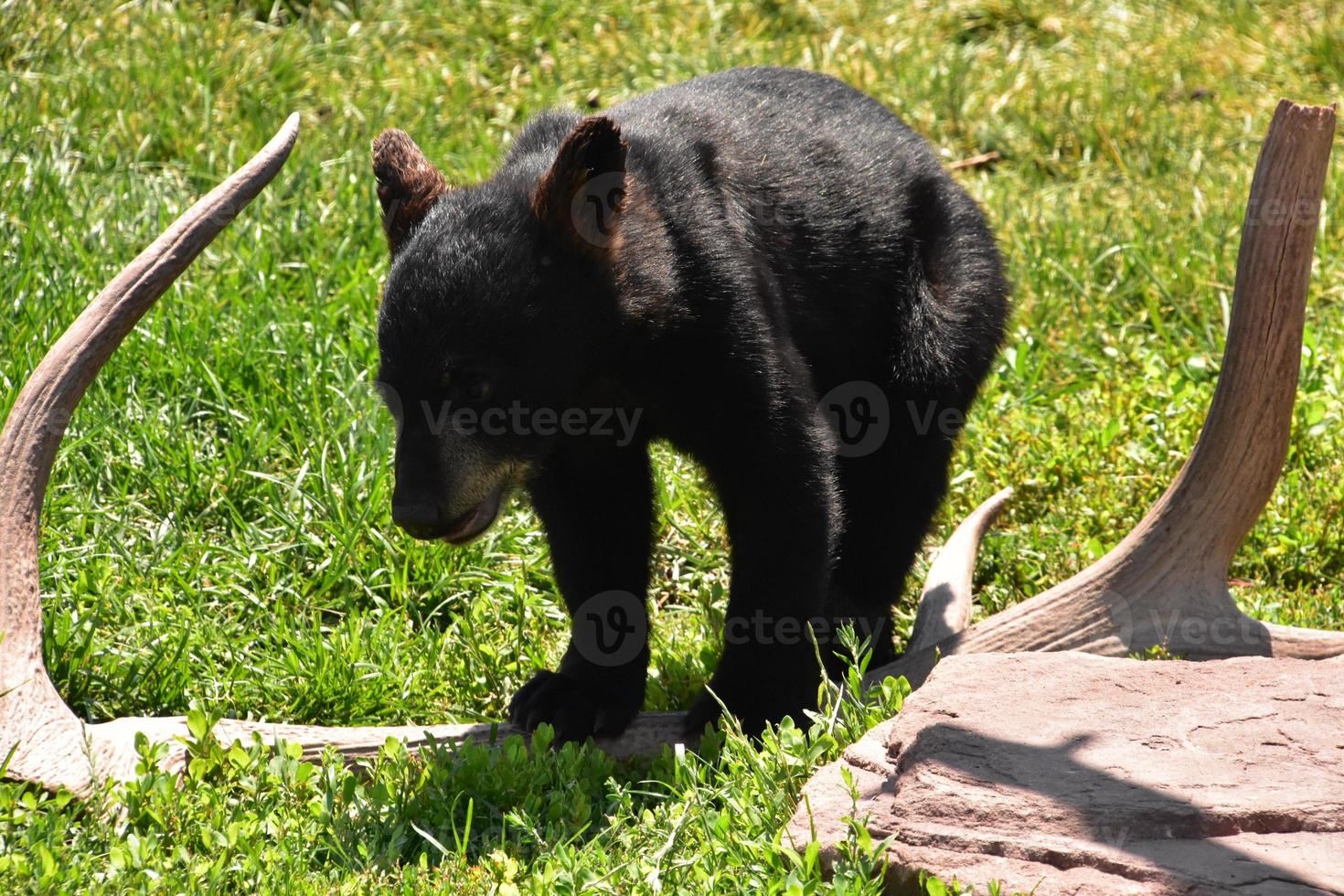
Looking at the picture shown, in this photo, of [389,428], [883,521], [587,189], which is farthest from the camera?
[389,428]

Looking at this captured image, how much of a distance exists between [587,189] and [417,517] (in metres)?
0.89

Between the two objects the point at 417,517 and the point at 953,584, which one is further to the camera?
the point at 953,584

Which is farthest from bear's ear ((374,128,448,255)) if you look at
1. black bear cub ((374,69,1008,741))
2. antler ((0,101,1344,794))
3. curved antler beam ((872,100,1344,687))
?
curved antler beam ((872,100,1344,687))

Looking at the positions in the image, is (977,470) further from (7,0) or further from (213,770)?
(7,0)

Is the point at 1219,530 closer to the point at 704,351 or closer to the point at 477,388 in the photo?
the point at 704,351

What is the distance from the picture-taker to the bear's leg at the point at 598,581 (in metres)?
3.93

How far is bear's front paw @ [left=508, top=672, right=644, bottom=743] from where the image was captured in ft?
12.7

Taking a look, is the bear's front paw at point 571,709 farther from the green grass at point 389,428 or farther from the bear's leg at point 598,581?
the green grass at point 389,428

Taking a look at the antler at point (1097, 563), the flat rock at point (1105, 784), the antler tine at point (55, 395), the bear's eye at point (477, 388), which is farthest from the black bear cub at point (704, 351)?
the flat rock at point (1105, 784)

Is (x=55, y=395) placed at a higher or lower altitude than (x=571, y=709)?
higher

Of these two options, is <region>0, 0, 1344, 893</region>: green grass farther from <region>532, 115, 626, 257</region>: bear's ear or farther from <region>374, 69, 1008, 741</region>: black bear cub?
<region>532, 115, 626, 257</region>: bear's ear

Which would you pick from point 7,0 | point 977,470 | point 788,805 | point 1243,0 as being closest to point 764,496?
point 788,805

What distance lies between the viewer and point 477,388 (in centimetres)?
338

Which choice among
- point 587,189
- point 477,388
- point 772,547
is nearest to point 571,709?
point 772,547
